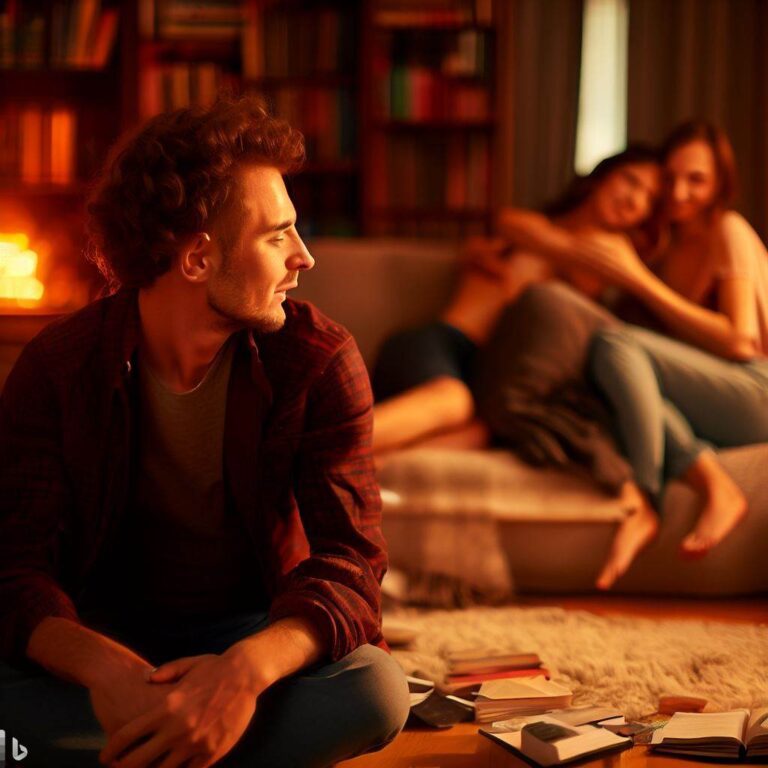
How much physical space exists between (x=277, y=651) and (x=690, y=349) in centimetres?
157

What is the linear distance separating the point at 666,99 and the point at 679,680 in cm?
286

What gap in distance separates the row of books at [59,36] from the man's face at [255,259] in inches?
115

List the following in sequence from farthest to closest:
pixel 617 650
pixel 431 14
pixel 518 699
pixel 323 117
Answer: pixel 323 117, pixel 431 14, pixel 617 650, pixel 518 699

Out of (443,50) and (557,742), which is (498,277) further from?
(557,742)

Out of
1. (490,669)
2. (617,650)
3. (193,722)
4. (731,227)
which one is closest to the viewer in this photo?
(193,722)

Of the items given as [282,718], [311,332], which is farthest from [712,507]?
[282,718]

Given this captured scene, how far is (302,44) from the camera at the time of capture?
3.86m

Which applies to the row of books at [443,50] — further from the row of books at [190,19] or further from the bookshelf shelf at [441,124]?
the row of books at [190,19]

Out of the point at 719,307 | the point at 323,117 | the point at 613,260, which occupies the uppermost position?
the point at 323,117

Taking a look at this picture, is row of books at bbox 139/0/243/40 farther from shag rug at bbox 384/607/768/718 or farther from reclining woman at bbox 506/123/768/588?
shag rug at bbox 384/607/768/718

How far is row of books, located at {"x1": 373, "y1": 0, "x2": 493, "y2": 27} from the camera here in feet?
12.3

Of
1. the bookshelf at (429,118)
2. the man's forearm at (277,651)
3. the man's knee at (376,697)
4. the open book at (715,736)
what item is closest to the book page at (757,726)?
the open book at (715,736)

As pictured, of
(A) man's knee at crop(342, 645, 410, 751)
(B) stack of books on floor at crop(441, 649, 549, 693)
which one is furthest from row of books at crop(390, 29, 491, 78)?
(A) man's knee at crop(342, 645, 410, 751)

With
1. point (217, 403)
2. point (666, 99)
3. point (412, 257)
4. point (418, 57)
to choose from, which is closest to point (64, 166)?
point (418, 57)
